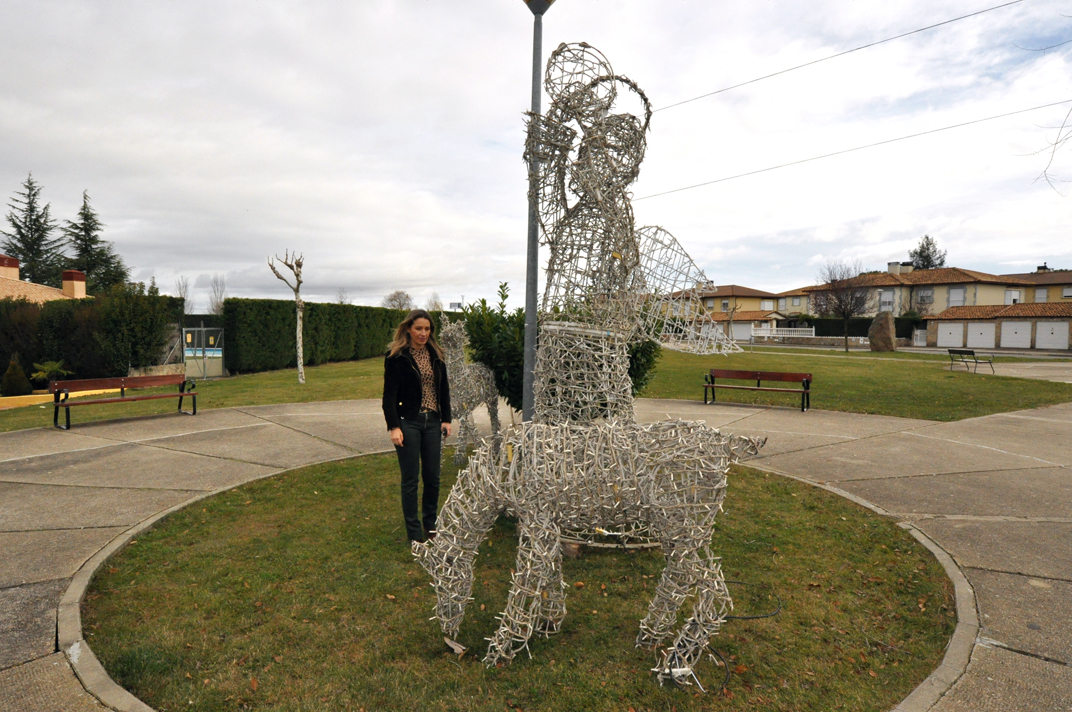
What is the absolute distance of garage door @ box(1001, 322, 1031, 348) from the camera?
120 feet

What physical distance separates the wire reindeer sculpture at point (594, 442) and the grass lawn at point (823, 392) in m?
6.06

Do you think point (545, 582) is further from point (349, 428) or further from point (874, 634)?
point (349, 428)

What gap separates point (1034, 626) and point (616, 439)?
2.88 m

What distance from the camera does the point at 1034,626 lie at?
11.2ft

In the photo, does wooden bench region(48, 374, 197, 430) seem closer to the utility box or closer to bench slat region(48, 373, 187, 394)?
bench slat region(48, 373, 187, 394)

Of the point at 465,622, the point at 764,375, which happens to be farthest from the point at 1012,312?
the point at 465,622

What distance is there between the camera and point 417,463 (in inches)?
178

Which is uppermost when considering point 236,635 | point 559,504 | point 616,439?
point 616,439

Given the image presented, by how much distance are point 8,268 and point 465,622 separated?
31319 mm

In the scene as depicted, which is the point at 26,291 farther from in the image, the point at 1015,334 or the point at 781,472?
the point at 1015,334

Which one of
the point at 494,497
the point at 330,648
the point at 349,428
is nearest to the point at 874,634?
the point at 494,497

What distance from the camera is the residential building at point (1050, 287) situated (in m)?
47.7

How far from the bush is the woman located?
1416cm

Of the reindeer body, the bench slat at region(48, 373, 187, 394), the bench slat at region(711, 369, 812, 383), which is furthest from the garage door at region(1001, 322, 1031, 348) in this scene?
the bench slat at region(48, 373, 187, 394)
